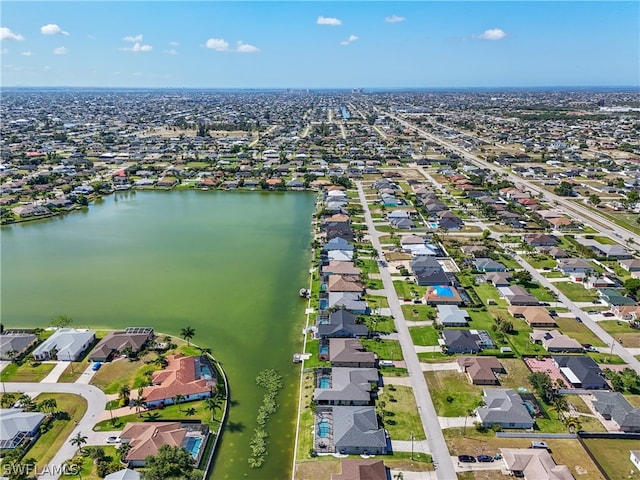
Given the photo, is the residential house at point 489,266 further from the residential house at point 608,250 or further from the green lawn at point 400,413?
A: the green lawn at point 400,413

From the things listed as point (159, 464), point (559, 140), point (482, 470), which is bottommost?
point (482, 470)

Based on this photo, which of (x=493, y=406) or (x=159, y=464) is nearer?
(x=159, y=464)

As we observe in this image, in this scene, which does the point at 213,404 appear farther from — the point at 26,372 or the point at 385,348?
the point at 26,372

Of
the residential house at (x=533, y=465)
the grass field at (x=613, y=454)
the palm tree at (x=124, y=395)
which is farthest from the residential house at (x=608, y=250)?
the palm tree at (x=124, y=395)

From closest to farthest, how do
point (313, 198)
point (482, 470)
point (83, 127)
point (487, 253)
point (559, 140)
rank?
point (482, 470), point (487, 253), point (313, 198), point (559, 140), point (83, 127)

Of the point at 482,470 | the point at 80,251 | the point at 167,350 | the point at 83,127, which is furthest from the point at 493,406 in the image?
the point at 83,127

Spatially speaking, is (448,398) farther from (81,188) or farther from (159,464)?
(81,188)
